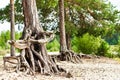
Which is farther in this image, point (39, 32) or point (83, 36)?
point (83, 36)

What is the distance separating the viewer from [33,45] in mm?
14773

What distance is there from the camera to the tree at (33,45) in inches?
555

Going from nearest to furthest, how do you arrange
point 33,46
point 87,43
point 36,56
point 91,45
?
point 36,56 → point 33,46 → point 87,43 → point 91,45

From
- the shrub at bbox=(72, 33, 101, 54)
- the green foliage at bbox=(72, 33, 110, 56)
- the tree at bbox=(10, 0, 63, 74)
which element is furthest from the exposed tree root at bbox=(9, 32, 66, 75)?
the shrub at bbox=(72, 33, 101, 54)

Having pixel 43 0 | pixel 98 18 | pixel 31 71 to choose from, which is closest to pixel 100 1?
pixel 98 18

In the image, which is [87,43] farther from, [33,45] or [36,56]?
[36,56]

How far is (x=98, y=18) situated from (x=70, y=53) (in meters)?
7.74

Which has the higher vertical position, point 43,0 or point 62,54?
point 43,0

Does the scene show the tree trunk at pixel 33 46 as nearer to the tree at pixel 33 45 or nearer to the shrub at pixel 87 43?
the tree at pixel 33 45

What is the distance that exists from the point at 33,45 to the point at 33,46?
5 cm

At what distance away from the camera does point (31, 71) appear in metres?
13.6

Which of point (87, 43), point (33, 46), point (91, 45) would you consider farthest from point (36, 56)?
point (91, 45)

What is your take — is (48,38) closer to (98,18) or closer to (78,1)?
(78,1)

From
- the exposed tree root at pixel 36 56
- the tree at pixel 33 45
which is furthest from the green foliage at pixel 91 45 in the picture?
the exposed tree root at pixel 36 56
